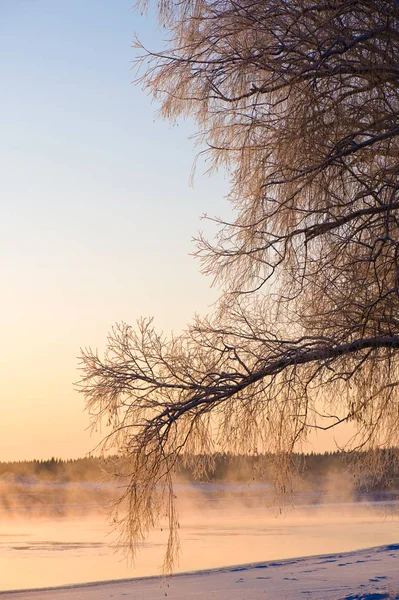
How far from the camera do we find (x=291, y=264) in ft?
24.6

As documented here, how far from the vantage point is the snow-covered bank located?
981cm

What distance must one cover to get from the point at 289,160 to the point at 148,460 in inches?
112

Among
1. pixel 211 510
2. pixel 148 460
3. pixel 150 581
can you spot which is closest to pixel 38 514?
pixel 211 510

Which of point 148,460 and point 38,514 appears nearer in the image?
point 148,460

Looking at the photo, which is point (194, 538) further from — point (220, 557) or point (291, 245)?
point (291, 245)

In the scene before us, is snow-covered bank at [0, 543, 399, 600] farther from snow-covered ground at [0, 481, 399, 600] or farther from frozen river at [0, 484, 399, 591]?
frozen river at [0, 484, 399, 591]

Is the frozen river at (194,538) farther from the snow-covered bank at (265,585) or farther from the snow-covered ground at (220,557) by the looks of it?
the snow-covered bank at (265,585)

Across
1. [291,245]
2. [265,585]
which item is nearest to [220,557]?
[265,585]

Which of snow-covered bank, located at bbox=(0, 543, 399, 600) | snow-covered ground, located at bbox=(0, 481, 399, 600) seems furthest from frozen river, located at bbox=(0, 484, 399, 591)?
snow-covered bank, located at bbox=(0, 543, 399, 600)

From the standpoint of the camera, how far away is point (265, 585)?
10.6 m

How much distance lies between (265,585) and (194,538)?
21.8 ft

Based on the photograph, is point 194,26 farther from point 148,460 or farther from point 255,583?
point 255,583

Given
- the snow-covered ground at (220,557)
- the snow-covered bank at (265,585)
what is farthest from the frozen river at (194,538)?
the snow-covered bank at (265,585)

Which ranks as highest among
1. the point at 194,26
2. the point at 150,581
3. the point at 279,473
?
the point at 194,26
